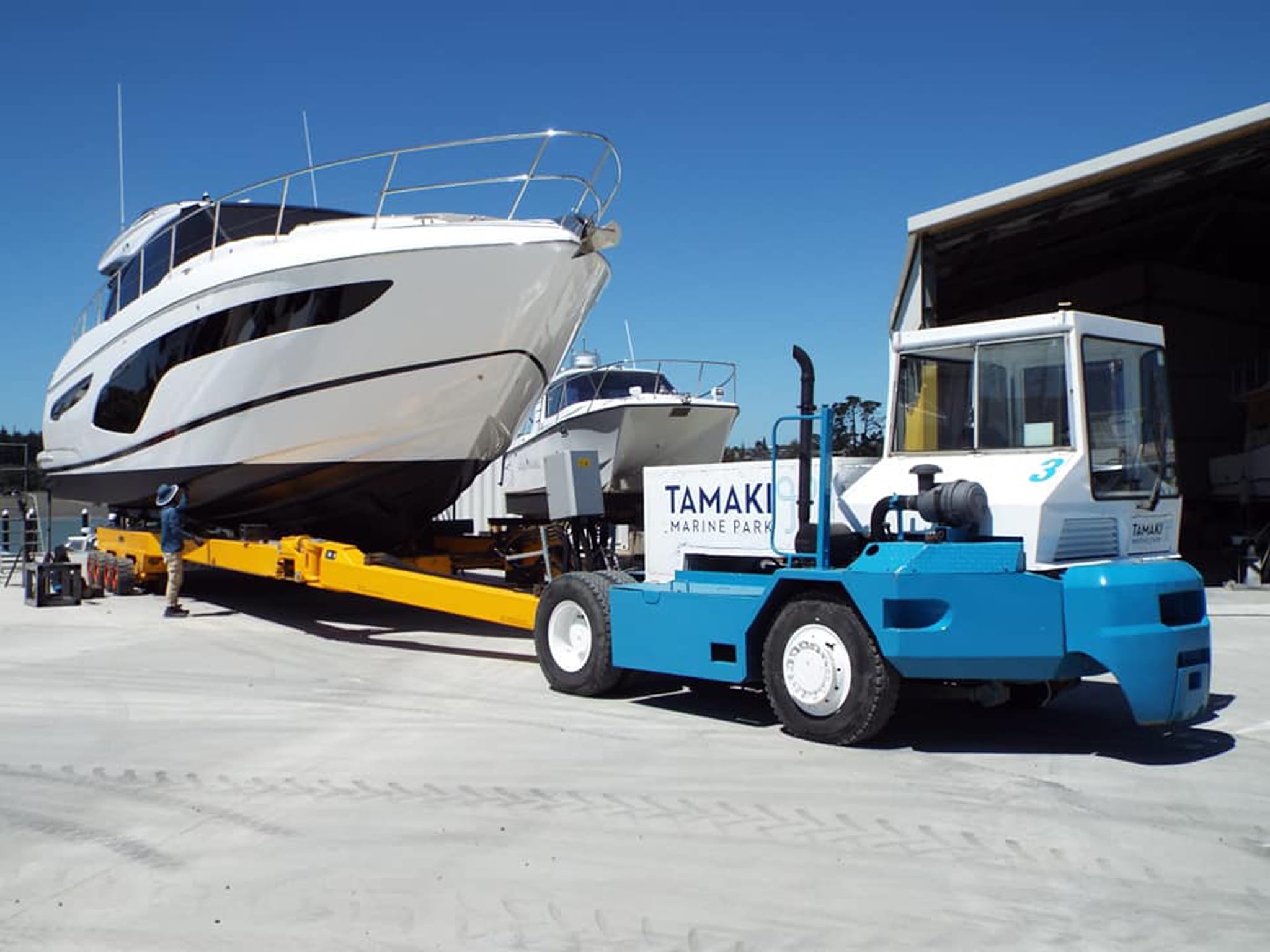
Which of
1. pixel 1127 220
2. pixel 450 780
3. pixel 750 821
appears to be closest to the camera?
pixel 750 821

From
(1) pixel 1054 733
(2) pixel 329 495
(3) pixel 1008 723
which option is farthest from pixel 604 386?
(1) pixel 1054 733

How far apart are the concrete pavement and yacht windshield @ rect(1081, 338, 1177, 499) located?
140 cm

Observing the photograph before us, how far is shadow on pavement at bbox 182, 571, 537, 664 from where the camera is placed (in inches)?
365

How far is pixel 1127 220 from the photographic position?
16.5 meters

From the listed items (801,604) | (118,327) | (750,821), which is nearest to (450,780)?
(750,821)

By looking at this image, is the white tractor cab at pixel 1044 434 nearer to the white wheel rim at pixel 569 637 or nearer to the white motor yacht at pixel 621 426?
the white wheel rim at pixel 569 637

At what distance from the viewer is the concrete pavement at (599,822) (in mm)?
3365

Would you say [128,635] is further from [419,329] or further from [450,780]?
→ [450,780]

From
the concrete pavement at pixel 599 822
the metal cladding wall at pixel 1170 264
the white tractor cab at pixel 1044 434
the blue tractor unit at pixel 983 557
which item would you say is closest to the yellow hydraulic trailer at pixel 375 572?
the concrete pavement at pixel 599 822

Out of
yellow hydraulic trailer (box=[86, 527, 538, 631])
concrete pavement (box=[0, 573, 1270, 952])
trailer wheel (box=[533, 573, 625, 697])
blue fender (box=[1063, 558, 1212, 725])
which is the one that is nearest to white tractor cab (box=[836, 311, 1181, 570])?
blue fender (box=[1063, 558, 1212, 725])

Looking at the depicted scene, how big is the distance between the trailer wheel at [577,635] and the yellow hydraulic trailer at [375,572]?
1.24 feet

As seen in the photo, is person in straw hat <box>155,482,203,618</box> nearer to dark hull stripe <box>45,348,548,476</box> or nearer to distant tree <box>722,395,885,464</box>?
dark hull stripe <box>45,348,548,476</box>

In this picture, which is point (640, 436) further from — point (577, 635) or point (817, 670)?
point (817, 670)

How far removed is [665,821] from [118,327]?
912cm
